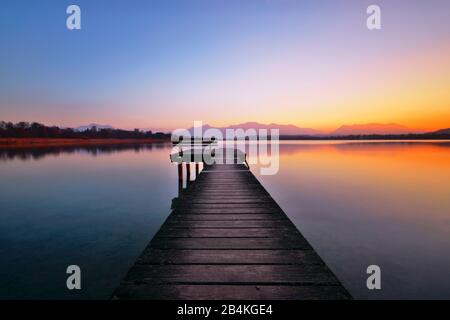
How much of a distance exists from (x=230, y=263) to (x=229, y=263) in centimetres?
1

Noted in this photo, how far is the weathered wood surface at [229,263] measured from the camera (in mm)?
2568

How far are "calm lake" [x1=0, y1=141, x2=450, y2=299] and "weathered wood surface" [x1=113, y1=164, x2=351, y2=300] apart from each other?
2603mm

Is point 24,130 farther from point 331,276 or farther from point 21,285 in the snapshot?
point 331,276

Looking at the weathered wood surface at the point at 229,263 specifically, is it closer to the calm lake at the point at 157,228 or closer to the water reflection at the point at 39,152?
the calm lake at the point at 157,228

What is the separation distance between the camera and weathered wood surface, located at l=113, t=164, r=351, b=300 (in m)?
2.57

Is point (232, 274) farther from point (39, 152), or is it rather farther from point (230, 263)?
point (39, 152)

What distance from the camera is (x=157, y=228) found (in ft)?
29.7

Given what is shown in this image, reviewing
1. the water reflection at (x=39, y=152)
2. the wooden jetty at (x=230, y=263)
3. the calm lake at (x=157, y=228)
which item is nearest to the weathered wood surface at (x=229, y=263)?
the wooden jetty at (x=230, y=263)

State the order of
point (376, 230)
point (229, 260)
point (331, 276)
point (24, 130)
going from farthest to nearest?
1. point (24, 130)
2. point (376, 230)
3. point (229, 260)
4. point (331, 276)

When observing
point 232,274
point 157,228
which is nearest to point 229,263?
point 232,274
